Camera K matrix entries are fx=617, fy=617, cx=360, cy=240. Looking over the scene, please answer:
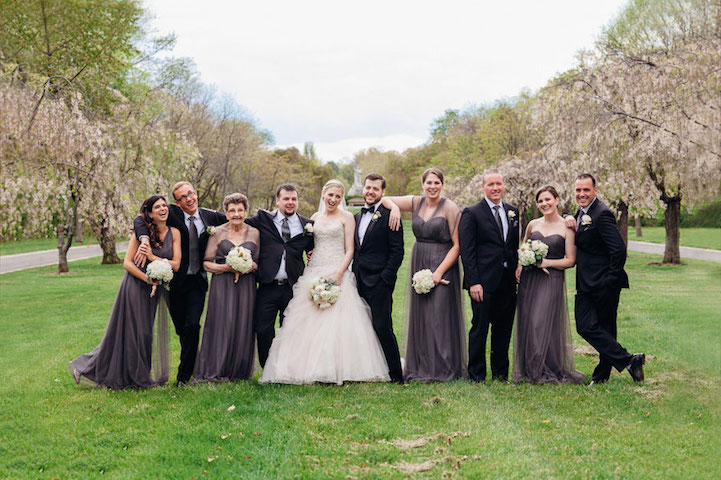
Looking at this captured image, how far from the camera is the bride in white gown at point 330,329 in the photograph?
671 cm

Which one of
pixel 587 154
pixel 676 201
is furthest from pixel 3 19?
pixel 676 201

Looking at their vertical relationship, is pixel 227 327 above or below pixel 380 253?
below

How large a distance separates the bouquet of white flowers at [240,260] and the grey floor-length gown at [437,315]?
1909 mm

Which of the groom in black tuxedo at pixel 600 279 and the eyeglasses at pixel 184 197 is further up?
the eyeglasses at pixel 184 197

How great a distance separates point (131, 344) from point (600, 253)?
16.9ft

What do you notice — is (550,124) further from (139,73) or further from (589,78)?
(139,73)

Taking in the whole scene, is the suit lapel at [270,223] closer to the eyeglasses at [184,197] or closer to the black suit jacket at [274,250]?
the black suit jacket at [274,250]

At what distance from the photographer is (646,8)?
87.7 feet

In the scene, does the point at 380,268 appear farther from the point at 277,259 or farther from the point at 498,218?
the point at 498,218

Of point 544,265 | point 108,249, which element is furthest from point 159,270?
point 108,249

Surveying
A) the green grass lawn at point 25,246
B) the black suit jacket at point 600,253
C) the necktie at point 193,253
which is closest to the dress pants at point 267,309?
the necktie at point 193,253

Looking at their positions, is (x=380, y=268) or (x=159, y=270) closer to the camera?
(x=159, y=270)

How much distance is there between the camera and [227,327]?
269 inches

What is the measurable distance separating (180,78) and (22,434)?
38071 millimetres
